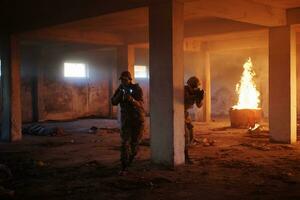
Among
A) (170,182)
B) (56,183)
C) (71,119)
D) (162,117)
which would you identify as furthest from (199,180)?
(71,119)

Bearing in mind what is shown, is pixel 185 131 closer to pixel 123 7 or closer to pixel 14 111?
pixel 123 7

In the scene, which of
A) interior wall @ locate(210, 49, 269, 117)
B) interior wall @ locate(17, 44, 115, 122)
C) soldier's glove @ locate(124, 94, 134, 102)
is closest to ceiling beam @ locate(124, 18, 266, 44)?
soldier's glove @ locate(124, 94, 134, 102)

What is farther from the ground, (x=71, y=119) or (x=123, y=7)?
(x=123, y=7)

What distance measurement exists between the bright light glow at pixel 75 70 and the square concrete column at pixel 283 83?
12.5 meters

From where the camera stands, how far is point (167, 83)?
8.50 m

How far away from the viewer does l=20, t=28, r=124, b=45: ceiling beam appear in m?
14.6

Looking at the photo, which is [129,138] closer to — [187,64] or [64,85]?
[64,85]

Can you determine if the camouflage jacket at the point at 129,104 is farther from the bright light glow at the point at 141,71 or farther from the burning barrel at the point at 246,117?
the bright light glow at the point at 141,71

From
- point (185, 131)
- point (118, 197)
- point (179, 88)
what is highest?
point (179, 88)

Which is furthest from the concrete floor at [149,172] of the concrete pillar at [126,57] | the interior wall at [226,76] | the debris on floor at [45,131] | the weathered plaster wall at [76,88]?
the interior wall at [226,76]

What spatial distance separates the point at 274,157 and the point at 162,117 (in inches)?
126

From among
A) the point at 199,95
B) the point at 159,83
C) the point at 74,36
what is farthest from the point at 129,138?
the point at 74,36

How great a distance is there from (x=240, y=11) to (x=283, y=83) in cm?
298

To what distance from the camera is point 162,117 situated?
8.60 m
